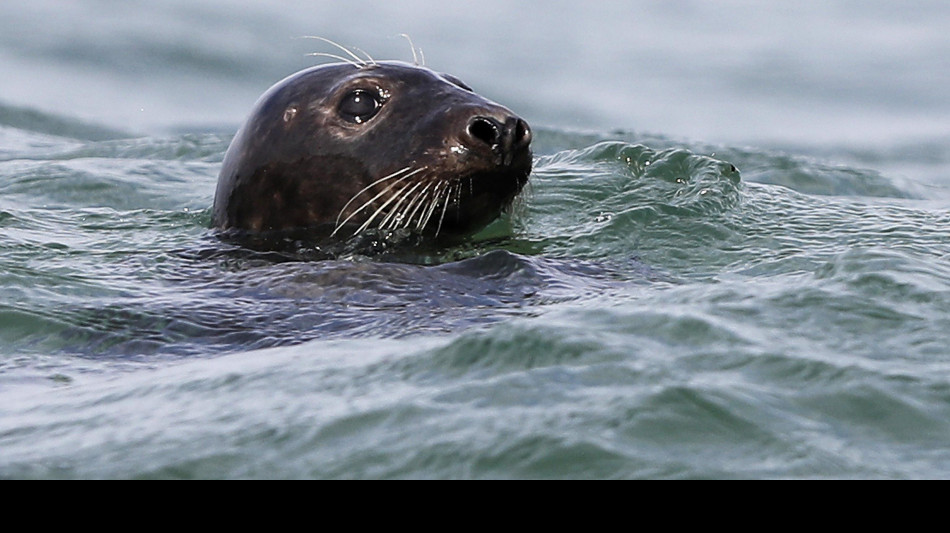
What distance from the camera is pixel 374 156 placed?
625 centimetres

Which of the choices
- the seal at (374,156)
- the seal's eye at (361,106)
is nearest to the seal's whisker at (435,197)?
the seal at (374,156)

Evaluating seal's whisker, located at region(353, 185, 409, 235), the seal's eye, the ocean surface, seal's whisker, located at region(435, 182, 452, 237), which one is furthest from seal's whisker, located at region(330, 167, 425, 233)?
the seal's eye

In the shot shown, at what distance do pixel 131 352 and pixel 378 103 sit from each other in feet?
5.71

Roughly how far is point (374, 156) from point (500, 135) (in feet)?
1.95

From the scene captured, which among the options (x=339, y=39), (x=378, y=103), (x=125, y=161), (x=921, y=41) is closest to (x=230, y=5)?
(x=339, y=39)

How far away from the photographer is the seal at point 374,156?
6059 millimetres

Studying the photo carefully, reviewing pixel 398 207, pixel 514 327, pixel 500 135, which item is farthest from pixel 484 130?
pixel 514 327

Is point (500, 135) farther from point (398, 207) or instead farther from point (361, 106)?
point (361, 106)

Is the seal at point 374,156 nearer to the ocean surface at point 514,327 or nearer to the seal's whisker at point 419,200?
the seal's whisker at point 419,200

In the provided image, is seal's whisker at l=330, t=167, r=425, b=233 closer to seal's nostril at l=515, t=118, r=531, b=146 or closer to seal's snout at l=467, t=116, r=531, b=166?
seal's snout at l=467, t=116, r=531, b=166

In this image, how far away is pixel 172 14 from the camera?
15070 millimetres

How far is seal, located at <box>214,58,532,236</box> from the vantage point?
239 inches

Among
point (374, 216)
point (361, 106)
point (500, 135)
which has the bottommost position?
point (374, 216)
